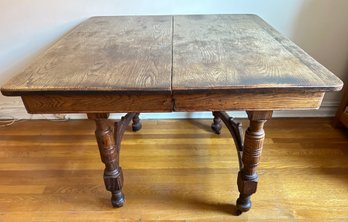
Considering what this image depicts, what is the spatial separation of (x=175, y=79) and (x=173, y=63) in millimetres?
138

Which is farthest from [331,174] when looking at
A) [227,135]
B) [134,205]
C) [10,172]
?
[10,172]

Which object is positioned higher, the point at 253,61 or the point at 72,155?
→ the point at 253,61

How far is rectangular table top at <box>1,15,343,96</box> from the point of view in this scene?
777 millimetres

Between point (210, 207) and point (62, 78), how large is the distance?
2.80ft

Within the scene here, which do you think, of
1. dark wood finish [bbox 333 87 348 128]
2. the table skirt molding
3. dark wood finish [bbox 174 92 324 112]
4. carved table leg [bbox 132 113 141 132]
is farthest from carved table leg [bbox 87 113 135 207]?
dark wood finish [bbox 333 87 348 128]

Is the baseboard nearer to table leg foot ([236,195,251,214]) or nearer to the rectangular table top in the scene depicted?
the rectangular table top

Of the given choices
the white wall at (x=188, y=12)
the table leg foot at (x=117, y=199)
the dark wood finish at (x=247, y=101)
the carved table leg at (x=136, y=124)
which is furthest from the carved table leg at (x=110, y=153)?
the white wall at (x=188, y=12)

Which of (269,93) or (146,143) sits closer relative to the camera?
(269,93)

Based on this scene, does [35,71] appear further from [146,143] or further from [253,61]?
[146,143]

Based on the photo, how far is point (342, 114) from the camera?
1736 mm

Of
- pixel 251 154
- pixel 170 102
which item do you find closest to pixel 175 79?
pixel 170 102

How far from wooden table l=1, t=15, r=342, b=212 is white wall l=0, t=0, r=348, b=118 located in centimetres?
46

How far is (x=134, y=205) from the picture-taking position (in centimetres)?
128

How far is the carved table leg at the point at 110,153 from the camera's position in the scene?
3.35ft
